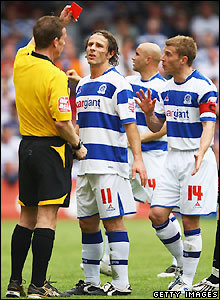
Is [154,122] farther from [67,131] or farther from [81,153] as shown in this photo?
[67,131]

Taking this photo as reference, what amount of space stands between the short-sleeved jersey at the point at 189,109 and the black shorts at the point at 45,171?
1.10 m

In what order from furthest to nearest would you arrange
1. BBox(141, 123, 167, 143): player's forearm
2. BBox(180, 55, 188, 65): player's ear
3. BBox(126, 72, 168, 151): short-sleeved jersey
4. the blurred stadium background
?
the blurred stadium background < BBox(126, 72, 168, 151): short-sleeved jersey < BBox(141, 123, 167, 143): player's forearm < BBox(180, 55, 188, 65): player's ear

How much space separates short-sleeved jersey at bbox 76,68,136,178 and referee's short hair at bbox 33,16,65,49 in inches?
24.9

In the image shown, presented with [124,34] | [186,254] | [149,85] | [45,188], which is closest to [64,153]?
[45,188]

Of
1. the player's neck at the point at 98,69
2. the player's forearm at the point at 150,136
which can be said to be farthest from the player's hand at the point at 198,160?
the player's forearm at the point at 150,136

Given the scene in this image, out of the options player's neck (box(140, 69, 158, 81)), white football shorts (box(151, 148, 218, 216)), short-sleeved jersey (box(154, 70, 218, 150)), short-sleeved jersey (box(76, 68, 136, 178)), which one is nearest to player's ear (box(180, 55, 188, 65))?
short-sleeved jersey (box(154, 70, 218, 150))

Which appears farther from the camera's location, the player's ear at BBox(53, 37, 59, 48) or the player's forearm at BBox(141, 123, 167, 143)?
the player's forearm at BBox(141, 123, 167, 143)

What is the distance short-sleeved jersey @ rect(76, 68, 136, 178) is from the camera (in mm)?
6113

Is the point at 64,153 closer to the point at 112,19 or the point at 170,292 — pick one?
the point at 170,292

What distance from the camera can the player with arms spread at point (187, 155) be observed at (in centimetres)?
622

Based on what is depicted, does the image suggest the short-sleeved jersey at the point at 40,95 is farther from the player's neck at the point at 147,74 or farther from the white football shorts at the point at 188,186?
the player's neck at the point at 147,74

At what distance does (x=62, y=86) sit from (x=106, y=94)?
1.93 ft

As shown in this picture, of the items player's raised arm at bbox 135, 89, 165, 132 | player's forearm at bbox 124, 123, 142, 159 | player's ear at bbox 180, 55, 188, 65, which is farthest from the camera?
player's raised arm at bbox 135, 89, 165, 132

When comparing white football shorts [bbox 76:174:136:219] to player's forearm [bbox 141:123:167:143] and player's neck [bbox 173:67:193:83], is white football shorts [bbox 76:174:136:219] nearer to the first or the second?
player's neck [bbox 173:67:193:83]
